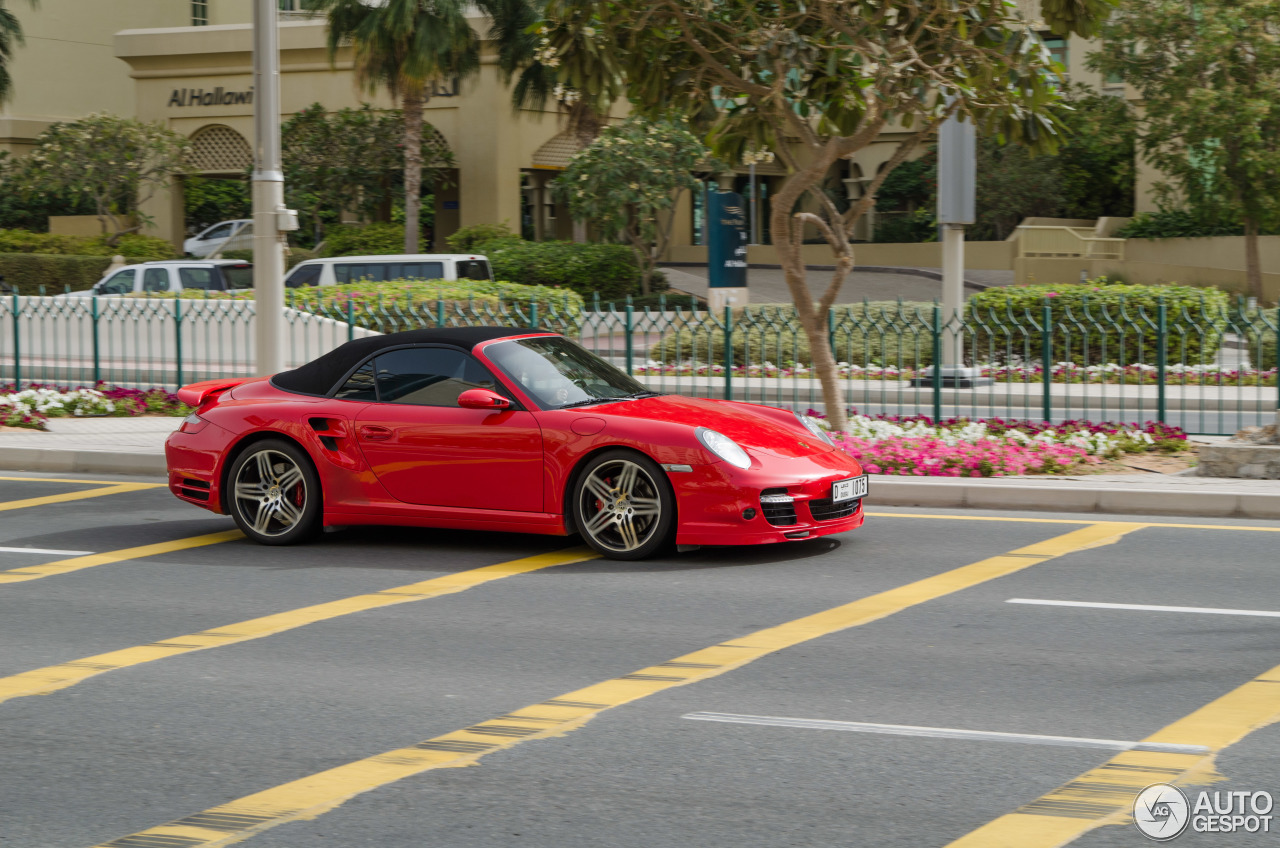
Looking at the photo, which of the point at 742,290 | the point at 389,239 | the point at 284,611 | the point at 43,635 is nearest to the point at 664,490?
the point at 284,611

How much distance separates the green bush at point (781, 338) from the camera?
15.1 meters

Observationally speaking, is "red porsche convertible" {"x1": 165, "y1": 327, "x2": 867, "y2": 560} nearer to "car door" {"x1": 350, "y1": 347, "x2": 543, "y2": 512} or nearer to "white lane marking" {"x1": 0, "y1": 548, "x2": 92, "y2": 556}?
"car door" {"x1": 350, "y1": 347, "x2": 543, "y2": 512}

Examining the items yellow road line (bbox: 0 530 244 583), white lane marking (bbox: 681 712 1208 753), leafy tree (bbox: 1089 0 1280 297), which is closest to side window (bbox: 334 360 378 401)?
yellow road line (bbox: 0 530 244 583)

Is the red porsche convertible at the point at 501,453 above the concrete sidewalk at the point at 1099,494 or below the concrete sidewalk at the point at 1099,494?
above

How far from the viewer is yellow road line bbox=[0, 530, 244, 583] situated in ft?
28.2

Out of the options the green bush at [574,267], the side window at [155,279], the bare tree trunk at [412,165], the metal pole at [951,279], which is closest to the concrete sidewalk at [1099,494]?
the metal pole at [951,279]

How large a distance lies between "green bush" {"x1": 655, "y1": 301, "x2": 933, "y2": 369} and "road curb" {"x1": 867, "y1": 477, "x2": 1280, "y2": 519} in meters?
3.73

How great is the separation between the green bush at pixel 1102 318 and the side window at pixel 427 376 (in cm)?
846

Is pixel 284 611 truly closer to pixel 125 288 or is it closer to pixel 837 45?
pixel 837 45

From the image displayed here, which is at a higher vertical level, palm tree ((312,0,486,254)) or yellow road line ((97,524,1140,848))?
palm tree ((312,0,486,254))

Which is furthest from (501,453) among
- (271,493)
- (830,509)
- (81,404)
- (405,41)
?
(405,41)

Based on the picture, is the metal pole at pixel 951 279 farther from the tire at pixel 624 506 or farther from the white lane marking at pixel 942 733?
the white lane marking at pixel 942 733

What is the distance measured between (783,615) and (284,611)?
251 cm

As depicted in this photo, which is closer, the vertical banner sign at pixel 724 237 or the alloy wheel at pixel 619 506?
the alloy wheel at pixel 619 506
